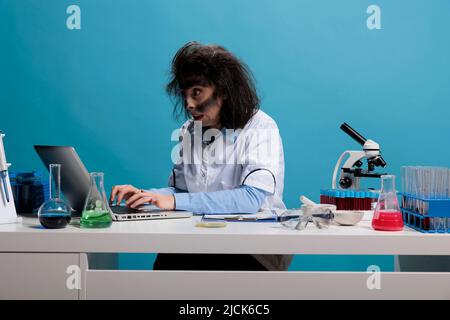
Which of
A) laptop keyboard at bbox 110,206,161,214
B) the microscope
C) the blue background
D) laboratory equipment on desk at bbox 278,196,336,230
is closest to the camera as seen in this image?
laboratory equipment on desk at bbox 278,196,336,230

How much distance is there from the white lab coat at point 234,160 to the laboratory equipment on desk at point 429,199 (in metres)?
0.44

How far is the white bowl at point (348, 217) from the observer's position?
1562 millimetres

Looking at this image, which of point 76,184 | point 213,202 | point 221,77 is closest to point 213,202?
point 213,202

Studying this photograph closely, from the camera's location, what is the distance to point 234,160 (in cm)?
200

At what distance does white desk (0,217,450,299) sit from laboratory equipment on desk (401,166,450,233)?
0.06 metres

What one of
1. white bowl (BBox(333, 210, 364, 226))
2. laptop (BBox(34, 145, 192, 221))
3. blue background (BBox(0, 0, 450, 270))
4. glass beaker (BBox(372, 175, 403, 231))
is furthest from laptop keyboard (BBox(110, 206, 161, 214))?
blue background (BBox(0, 0, 450, 270))

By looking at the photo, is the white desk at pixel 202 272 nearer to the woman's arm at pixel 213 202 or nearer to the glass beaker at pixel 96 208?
the glass beaker at pixel 96 208

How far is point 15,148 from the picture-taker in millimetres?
3562

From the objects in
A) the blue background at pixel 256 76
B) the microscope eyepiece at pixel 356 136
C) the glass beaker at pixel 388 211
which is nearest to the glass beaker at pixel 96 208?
the glass beaker at pixel 388 211

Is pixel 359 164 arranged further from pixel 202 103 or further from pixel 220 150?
pixel 202 103

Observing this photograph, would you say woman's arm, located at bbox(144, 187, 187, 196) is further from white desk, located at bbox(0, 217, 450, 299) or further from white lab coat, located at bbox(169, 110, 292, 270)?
white desk, located at bbox(0, 217, 450, 299)

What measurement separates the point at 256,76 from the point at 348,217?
81.9 inches

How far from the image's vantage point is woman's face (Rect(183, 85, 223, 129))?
1998 millimetres
